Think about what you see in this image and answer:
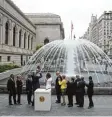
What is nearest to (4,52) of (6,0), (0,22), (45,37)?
(0,22)

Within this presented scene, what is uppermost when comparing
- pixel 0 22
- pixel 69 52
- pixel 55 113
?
pixel 0 22

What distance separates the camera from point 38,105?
14.2 meters

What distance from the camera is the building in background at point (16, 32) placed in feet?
153

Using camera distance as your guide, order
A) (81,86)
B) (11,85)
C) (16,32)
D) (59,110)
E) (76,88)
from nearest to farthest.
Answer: (59,110), (81,86), (76,88), (11,85), (16,32)

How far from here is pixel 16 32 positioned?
5919cm

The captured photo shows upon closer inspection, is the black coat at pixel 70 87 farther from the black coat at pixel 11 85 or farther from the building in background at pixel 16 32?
the building in background at pixel 16 32

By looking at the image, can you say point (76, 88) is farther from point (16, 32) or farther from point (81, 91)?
point (16, 32)

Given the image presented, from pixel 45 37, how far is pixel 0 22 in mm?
52554

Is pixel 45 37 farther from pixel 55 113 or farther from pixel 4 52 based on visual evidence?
pixel 55 113

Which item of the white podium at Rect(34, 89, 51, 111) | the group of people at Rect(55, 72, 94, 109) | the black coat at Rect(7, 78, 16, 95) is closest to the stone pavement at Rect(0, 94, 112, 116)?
the white podium at Rect(34, 89, 51, 111)

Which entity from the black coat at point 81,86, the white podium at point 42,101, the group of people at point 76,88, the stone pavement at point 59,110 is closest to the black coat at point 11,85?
the stone pavement at point 59,110

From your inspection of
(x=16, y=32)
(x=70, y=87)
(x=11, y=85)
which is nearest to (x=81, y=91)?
(x=70, y=87)

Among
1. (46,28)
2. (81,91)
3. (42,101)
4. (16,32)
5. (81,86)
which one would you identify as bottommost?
(42,101)

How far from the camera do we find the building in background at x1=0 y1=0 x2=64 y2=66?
4669 centimetres
